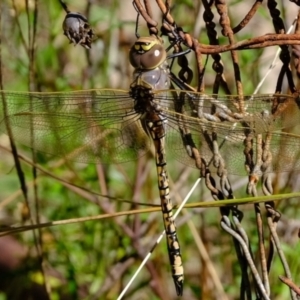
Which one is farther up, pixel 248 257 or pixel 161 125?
pixel 161 125

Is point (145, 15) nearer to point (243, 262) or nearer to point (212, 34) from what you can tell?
point (212, 34)

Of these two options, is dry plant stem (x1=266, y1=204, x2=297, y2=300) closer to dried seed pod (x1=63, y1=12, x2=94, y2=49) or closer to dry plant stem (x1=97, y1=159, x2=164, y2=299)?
dried seed pod (x1=63, y1=12, x2=94, y2=49)

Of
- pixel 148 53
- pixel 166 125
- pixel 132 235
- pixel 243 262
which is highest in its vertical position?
pixel 148 53

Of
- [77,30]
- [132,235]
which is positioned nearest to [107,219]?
[132,235]

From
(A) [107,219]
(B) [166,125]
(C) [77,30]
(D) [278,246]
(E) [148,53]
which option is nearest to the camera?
(D) [278,246]

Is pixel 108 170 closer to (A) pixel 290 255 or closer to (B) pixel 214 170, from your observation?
(A) pixel 290 255

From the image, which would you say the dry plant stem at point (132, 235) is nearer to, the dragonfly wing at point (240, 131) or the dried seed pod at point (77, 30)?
the dragonfly wing at point (240, 131)
